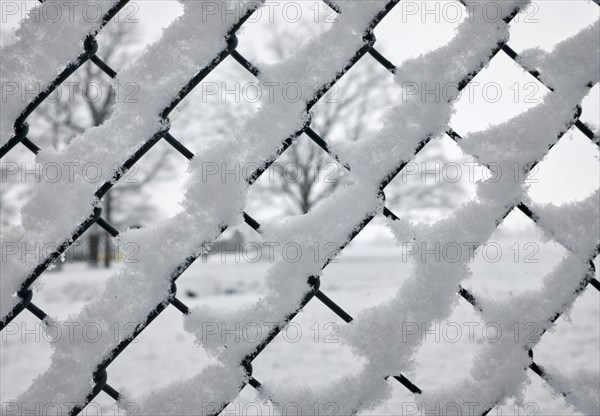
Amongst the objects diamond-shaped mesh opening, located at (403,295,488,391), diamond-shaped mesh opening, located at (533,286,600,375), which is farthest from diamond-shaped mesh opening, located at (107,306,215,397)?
diamond-shaped mesh opening, located at (533,286,600,375)

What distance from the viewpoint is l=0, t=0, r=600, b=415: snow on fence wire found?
43.5 inches

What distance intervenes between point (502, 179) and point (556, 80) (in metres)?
0.27

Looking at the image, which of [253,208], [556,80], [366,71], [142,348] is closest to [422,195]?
[366,71]

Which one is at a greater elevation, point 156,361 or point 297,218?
point 297,218

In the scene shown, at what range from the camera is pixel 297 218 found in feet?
3.97

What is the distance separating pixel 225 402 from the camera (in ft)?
3.75

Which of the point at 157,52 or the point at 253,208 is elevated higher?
the point at 253,208

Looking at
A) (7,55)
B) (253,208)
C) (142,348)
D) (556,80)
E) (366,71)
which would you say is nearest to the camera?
(7,55)

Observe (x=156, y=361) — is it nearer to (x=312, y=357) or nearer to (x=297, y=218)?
(x=312, y=357)

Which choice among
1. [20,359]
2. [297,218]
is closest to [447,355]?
[297,218]

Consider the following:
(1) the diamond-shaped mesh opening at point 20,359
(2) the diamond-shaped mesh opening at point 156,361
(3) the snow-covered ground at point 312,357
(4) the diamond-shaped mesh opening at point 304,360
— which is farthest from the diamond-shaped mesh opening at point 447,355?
(1) the diamond-shaped mesh opening at point 20,359

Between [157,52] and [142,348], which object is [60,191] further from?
[142,348]

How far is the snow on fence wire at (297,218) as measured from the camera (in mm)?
1105

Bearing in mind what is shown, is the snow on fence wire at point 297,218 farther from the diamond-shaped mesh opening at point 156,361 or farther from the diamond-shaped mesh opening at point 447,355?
the diamond-shaped mesh opening at point 156,361
